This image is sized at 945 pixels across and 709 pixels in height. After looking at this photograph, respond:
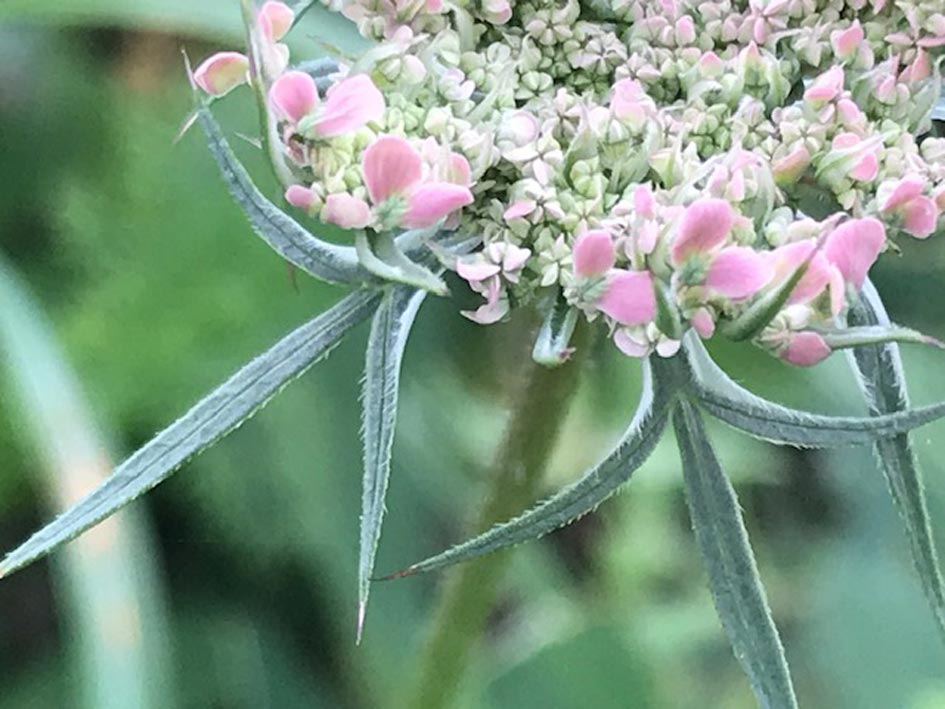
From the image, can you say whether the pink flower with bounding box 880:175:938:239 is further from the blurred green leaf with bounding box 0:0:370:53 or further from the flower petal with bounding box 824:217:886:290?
the blurred green leaf with bounding box 0:0:370:53

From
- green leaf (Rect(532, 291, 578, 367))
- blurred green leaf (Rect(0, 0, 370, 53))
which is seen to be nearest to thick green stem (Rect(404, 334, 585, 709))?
green leaf (Rect(532, 291, 578, 367))

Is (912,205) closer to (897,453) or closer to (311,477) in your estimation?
(897,453)

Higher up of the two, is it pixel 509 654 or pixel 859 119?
pixel 859 119

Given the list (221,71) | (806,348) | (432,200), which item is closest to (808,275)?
(806,348)

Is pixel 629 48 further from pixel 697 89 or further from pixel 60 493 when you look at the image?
pixel 60 493

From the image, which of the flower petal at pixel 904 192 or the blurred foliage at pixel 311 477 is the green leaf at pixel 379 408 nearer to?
the flower petal at pixel 904 192

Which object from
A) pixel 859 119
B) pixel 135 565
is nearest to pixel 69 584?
pixel 135 565
